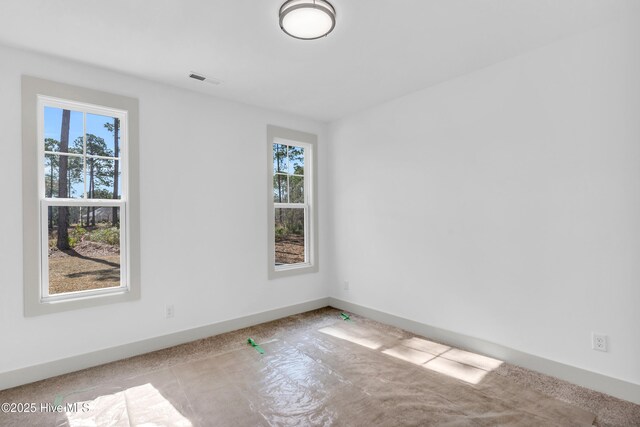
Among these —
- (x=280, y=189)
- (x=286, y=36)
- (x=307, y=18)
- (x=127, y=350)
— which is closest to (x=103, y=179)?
(x=127, y=350)

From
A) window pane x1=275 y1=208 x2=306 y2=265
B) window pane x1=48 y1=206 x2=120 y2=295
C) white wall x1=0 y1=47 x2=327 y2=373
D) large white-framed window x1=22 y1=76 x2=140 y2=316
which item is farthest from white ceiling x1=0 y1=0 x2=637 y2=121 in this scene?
window pane x1=275 y1=208 x2=306 y2=265

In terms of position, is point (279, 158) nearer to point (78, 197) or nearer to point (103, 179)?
point (103, 179)

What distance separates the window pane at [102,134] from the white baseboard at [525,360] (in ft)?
11.3

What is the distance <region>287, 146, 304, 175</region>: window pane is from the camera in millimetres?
4637

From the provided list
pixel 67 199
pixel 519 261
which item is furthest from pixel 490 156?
Result: pixel 67 199

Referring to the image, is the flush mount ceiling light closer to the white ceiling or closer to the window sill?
the white ceiling

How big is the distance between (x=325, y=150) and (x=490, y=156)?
2.37 meters

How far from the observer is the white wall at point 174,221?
8.75 feet

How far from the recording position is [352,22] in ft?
7.84

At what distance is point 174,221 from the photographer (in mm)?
3486

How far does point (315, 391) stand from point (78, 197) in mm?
2677

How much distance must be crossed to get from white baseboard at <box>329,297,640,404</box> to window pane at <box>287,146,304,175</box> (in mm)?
2154

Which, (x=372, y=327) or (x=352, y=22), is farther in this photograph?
(x=372, y=327)

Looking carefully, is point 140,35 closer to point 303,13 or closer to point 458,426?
point 303,13
